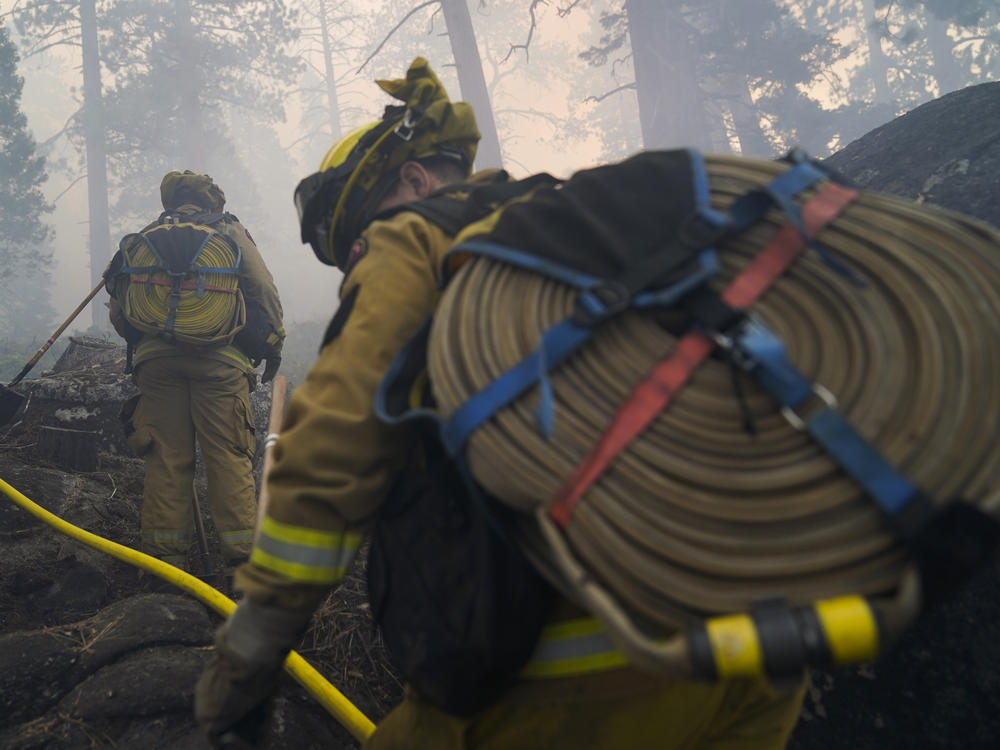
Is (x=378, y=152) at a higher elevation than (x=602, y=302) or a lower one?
higher

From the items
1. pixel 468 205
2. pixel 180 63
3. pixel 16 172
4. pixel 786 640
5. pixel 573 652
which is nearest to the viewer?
pixel 786 640

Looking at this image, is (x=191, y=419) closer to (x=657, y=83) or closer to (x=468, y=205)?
(x=468, y=205)

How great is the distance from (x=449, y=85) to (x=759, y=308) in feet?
152

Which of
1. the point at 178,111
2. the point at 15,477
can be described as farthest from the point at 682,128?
the point at 178,111

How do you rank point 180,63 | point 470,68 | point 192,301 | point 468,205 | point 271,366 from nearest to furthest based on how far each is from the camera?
1. point 468,205
2. point 192,301
3. point 271,366
4. point 470,68
5. point 180,63

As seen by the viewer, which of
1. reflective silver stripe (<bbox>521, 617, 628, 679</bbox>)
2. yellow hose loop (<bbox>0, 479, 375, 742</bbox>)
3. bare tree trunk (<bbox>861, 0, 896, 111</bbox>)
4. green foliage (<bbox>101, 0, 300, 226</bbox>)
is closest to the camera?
reflective silver stripe (<bbox>521, 617, 628, 679</bbox>)

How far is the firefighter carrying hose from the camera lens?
1.27 metres

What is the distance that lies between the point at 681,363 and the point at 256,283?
4.81 meters

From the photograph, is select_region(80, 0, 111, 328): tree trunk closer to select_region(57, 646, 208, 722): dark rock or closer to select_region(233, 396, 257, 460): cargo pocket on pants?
select_region(233, 396, 257, 460): cargo pocket on pants

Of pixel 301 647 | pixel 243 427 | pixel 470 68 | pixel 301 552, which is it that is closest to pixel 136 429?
pixel 243 427

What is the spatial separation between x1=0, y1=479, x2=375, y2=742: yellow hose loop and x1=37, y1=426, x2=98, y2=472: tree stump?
194 cm

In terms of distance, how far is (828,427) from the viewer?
33.0 inches

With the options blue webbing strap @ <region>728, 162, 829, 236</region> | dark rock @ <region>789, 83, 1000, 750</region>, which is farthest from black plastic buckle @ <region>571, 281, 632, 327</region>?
dark rock @ <region>789, 83, 1000, 750</region>

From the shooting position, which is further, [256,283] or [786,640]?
[256,283]
